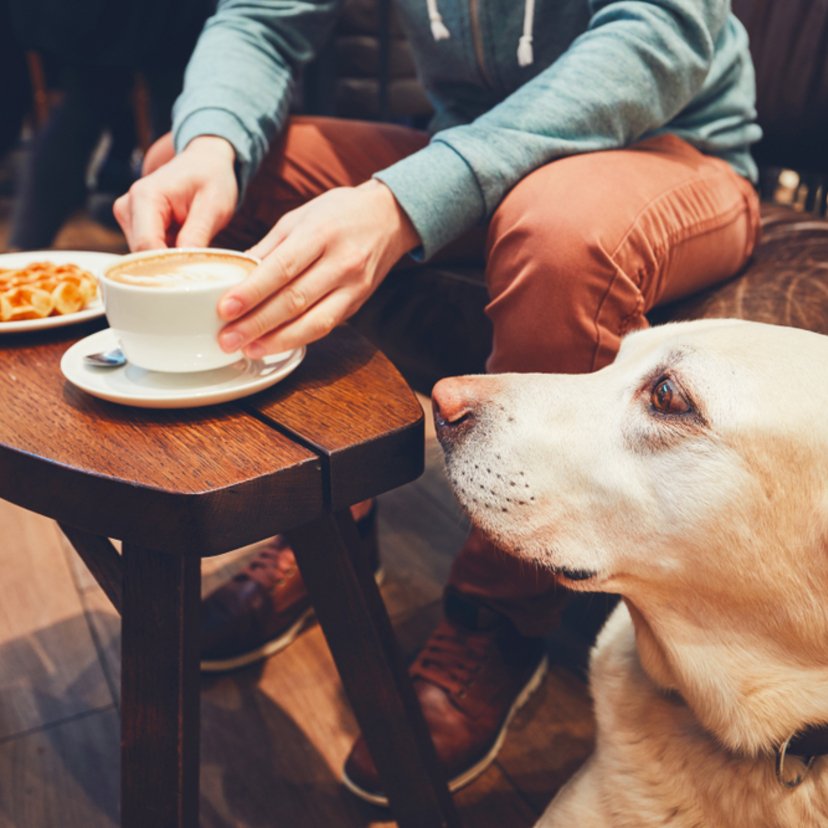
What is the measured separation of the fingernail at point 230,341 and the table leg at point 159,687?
0.62ft

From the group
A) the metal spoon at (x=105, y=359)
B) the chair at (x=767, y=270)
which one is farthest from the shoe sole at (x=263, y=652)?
the metal spoon at (x=105, y=359)

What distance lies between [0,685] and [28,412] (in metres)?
0.72

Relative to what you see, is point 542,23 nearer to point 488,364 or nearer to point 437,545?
point 488,364

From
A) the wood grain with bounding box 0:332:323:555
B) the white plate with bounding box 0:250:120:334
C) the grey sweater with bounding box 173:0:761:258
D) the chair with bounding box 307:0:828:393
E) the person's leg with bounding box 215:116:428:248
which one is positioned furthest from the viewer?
the person's leg with bounding box 215:116:428:248

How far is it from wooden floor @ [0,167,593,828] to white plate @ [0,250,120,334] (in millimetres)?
223

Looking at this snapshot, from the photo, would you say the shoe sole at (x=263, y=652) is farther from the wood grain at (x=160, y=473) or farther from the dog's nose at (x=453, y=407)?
the wood grain at (x=160, y=473)

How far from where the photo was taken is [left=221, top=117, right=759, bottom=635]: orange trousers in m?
0.94

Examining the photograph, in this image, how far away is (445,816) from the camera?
97cm

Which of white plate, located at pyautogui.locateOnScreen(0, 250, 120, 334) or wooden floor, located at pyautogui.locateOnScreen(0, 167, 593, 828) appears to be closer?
white plate, located at pyautogui.locateOnScreen(0, 250, 120, 334)

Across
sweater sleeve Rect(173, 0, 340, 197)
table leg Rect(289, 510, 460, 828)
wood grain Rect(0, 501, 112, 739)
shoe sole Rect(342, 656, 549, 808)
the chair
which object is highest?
sweater sleeve Rect(173, 0, 340, 197)

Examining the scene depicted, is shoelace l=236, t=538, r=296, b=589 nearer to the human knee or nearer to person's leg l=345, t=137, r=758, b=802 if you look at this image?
person's leg l=345, t=137, r=758, b=802

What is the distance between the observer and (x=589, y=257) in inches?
36.4

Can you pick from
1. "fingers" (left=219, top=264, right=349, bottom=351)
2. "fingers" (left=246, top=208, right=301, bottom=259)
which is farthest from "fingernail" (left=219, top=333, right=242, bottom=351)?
"fingers" (left=246, top=208, right=301, bottom=259)

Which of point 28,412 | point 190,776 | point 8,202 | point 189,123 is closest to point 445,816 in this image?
point 190,776
